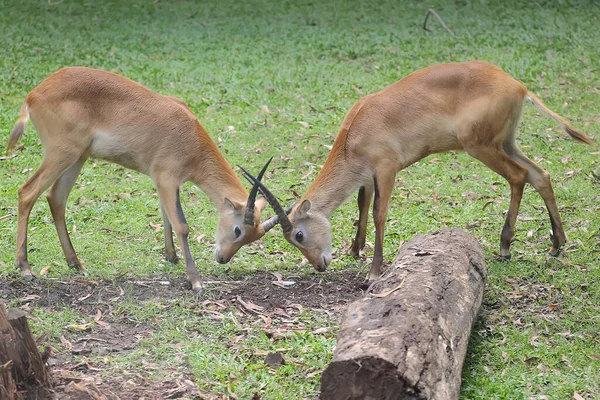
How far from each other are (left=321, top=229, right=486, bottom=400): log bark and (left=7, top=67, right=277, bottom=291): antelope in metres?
1.83

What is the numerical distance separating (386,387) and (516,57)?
11.2 metres

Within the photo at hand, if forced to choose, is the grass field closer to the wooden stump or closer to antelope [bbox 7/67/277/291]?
antelope [bbox 7/67/277/291]

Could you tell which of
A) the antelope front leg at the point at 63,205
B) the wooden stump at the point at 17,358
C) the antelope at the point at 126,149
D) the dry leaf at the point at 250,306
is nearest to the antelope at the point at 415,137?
the antelope at the point at 126,149

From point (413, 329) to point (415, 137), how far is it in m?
3.18

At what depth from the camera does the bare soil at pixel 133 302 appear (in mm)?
5289

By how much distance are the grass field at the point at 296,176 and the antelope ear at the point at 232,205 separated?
704mm

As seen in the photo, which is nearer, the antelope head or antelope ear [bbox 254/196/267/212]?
the antelope head

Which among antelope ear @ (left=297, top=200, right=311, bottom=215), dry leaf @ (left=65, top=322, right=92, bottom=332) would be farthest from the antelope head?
dry leaf @ (left=65, top=322, right=92, bottom=332)

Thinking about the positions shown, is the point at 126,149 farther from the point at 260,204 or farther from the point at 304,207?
the point at 304,207

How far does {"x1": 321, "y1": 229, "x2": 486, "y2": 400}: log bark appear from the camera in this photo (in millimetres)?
4645

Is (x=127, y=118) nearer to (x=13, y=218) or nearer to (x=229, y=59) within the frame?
(x=13, y=218)

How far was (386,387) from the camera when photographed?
181 inches

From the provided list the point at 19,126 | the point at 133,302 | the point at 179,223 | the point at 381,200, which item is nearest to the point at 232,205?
the point at 179,223

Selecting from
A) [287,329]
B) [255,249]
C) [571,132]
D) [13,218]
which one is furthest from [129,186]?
[571,132]
